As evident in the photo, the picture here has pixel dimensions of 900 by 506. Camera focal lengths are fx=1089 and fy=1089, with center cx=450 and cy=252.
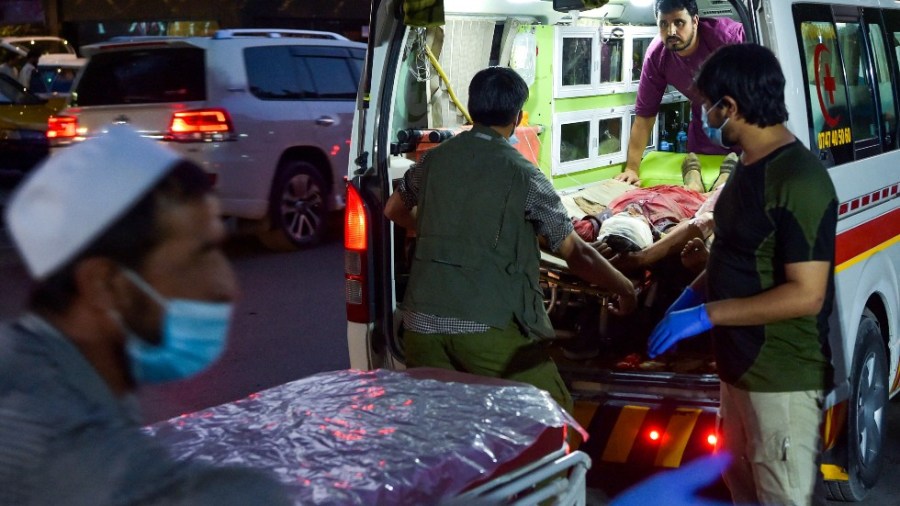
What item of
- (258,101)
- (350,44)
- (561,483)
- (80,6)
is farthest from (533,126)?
(80,6)

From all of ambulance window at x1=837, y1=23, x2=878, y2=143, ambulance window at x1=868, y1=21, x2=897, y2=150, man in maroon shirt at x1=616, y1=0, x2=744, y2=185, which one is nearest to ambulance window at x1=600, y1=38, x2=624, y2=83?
man in maroon shirt at x1=616, y1=0, x2=744, y2=185

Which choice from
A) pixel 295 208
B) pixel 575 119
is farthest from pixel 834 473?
pixel 295 208

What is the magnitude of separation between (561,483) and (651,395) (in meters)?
1.78

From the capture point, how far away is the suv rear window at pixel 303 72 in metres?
10.6

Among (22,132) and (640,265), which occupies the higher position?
(640,265)

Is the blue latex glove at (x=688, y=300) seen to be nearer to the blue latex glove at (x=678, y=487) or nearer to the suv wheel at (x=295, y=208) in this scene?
the blue latex glove at (x=678, y=487)

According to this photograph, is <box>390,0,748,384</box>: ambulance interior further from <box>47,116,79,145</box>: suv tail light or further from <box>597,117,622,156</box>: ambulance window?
<box>47,116,79,145</box>: suv tail light

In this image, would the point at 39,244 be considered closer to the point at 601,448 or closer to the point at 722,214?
the point at 722,214

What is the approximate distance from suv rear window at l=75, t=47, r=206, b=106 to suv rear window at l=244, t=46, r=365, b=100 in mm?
559

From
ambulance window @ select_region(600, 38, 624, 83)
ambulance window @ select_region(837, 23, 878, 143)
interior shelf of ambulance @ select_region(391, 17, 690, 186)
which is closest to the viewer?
ambulance window @ select_region(837, 23, 878, 143)

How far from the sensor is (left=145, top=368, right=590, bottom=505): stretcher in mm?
2256

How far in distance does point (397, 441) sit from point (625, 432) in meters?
1.95

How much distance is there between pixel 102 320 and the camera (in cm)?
158

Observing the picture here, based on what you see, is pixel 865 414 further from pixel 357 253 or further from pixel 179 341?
pixel 179 341
